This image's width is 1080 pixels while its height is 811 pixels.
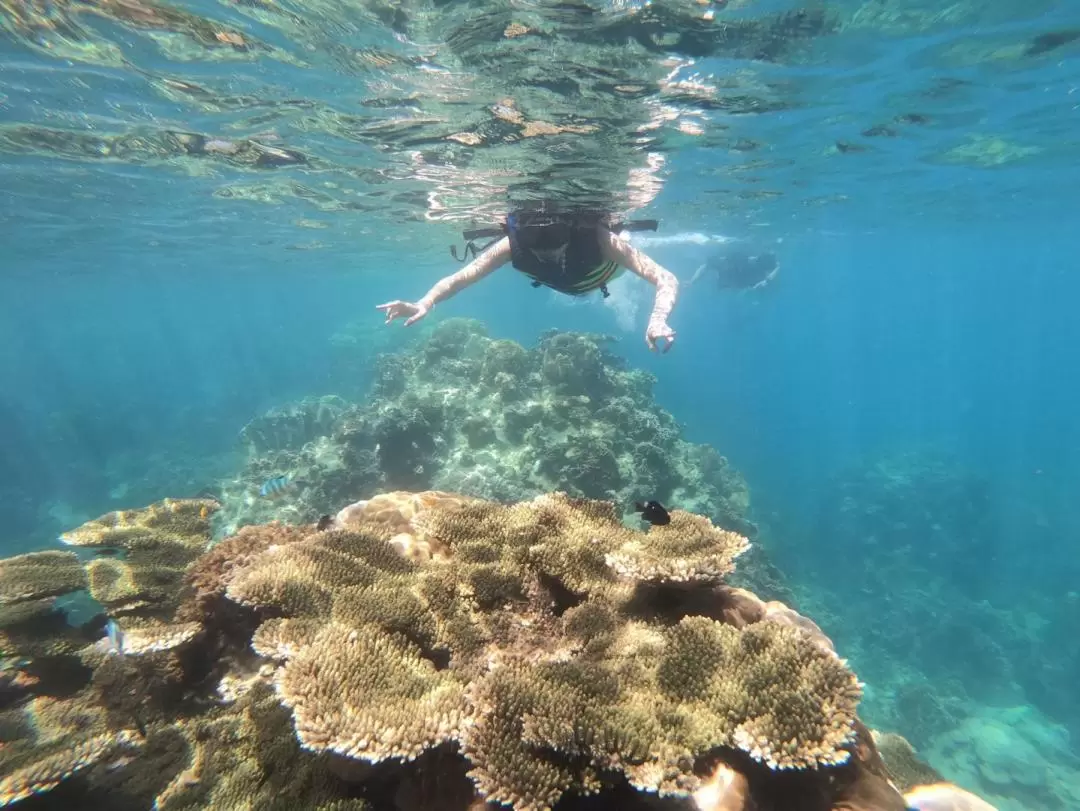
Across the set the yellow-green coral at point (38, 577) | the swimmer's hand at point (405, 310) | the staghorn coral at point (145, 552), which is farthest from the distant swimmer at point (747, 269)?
the yellow-green coral at point (38, 577)

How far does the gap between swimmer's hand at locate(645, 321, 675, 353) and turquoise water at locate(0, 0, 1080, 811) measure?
20.4ft

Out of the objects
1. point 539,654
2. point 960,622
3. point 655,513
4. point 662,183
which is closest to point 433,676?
point 539,654

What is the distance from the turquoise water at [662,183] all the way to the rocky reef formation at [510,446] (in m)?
5.50

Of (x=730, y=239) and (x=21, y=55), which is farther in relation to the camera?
(x=730, y=239)

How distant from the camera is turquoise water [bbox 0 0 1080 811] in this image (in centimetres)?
993

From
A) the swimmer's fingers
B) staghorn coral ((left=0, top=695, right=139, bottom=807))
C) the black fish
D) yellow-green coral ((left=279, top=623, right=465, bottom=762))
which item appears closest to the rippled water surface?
the swimmer's fingers

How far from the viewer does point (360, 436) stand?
50.2ft

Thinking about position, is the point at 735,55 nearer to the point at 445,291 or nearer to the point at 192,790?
the point at 445,291

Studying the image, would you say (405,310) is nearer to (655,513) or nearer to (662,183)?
(655,513)

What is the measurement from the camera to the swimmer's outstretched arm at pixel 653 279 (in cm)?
545

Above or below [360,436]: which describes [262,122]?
above

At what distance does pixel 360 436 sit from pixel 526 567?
12.4 metres

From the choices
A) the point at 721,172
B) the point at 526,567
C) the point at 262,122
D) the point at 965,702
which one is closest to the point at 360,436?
the point at 262,122

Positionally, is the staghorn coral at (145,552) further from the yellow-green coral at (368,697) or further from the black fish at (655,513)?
the black fish at (655,513)
